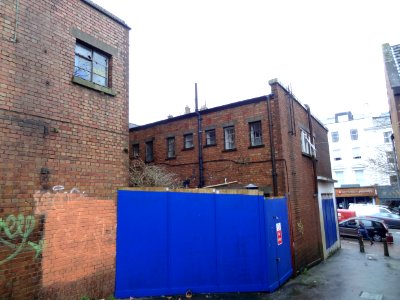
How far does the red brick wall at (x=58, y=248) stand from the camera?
4996 millimetres

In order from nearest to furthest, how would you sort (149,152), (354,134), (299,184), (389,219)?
(299,184), (149,152), (389,219), (354,134)

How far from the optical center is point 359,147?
132ft

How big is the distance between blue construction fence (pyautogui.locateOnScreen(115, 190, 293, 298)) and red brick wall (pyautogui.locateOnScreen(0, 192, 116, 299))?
441mm

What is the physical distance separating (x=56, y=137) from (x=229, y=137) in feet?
29.3

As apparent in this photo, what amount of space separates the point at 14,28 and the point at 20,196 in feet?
10.3

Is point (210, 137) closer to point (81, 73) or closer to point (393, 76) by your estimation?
point (393, 76)

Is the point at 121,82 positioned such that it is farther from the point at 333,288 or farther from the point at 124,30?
the point at 333,288

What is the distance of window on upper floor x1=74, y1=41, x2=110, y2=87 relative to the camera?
6.74 m

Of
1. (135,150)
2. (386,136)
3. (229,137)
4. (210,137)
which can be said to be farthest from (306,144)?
(386,136)

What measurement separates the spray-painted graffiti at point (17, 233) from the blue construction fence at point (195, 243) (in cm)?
203

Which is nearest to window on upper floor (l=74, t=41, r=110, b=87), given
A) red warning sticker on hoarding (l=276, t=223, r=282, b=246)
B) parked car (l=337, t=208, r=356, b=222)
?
red warning sticker on hoarding (l=276, t=223, r=282, b=246)

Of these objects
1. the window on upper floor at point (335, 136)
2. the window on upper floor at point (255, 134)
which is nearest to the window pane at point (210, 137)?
the window on upper floor at point (255, 134)

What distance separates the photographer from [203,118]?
1466cm

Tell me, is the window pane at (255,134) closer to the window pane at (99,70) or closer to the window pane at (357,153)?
the window pane at (99,70)
